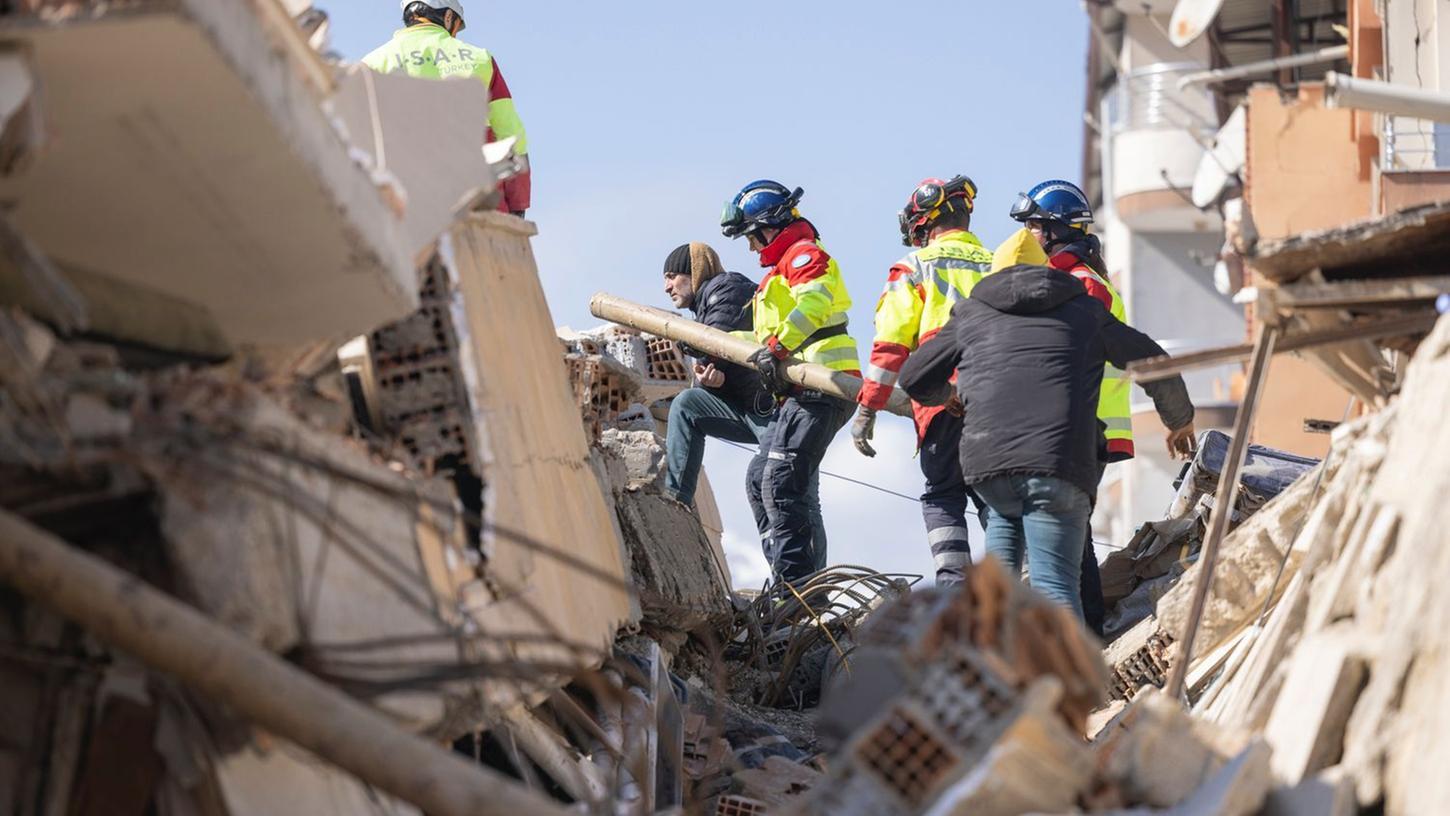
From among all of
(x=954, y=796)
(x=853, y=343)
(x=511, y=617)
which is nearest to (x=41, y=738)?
(x=511, y=617)

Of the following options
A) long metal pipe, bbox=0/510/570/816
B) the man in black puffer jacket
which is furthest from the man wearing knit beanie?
long metal pipe, bbox=0/510/570/816

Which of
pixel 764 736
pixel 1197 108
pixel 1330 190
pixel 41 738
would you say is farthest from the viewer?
pixel 1197 108

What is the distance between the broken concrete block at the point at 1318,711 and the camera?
5309mm

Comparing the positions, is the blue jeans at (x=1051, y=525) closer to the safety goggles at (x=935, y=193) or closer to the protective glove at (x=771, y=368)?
the safety goggles at (x=935, y=193)

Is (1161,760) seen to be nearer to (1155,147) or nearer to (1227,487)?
(1227,487)

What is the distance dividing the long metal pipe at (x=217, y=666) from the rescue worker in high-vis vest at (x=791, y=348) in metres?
6.50

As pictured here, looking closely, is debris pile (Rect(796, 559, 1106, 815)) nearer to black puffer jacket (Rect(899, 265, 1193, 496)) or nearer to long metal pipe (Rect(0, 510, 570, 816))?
long metal pipe (Rect(0, 510, 570, 816))

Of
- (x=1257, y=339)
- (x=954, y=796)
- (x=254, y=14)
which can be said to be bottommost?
(x=954, y=796)

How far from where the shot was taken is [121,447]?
4.59 meters

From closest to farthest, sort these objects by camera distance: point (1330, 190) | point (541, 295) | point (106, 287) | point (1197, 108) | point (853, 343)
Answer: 1. point (106, 287)
2. point (541, 295)
3. point (853, 343)
4. point (1330, 190)
5. point (1197, 108)

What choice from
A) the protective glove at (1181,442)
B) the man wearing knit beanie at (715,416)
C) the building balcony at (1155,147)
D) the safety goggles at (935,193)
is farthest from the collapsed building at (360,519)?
the building balcony at (1155,147)

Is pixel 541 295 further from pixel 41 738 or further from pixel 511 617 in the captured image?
pixel 41 738

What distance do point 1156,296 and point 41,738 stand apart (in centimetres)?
3227

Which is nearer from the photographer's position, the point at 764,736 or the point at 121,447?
the point at 121,447
